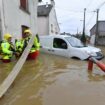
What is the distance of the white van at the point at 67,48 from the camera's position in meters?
11.8

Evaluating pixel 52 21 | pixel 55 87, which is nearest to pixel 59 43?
pixel 55 87

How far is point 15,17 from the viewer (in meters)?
14.1

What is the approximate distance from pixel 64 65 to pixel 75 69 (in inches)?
33.9

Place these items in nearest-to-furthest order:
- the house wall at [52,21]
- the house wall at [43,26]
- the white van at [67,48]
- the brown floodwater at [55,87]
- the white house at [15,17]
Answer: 1. the brown floodwater at [55,87]
2. the white van at [67,48]
3. the white house at [15,17]
4. the house wall at [43,26]
5. the house wall at [52,21]

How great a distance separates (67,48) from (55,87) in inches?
239

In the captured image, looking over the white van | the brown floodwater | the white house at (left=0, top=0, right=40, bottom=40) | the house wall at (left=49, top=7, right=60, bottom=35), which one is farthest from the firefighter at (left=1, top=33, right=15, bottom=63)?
the house wall at (left=49, top=7, right=60, bottom=35)

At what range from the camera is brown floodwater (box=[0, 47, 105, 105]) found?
550cm

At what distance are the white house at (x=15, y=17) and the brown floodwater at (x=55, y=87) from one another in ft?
12.6

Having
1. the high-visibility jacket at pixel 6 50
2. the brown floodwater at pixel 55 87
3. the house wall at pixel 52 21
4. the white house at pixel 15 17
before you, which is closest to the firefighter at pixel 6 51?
the high-visibility jacket at pixel 6 50

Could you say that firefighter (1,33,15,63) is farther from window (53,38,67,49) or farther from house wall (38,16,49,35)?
house wall (38,16,49,35)

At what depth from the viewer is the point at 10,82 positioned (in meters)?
6.43

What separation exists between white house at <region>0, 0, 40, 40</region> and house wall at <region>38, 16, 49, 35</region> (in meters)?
12.2

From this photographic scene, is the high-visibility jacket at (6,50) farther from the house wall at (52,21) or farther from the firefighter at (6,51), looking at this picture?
the house wall at (52,21)

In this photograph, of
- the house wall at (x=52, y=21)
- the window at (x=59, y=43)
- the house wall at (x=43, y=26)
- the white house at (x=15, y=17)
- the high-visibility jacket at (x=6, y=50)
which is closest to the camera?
the high-visibility jacket at (x=6, y=50)
